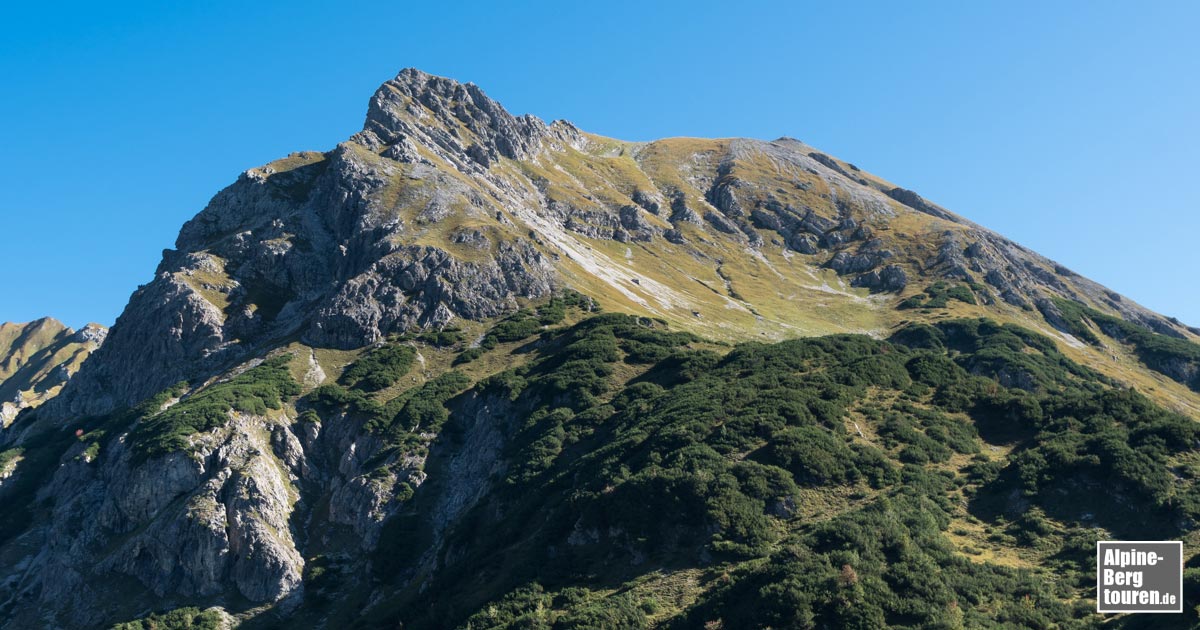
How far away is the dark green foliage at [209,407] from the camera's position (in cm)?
7025

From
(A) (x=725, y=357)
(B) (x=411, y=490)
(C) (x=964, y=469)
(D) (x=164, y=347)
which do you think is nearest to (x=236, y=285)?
(D) (x=164, y=347)

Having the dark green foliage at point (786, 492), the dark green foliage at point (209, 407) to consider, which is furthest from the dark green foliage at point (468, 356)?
the dark green foliage at point (209, 407)

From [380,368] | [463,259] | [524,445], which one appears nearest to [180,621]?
[524,445]

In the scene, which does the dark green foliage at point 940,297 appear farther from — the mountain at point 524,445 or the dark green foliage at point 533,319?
the dark green foliage at point 533,319

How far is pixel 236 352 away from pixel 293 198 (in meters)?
40.1

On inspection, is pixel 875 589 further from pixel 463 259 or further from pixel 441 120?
pixel 441 120

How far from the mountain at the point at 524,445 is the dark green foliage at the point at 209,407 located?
378 mm

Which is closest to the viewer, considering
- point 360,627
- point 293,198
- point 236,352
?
point 360,627

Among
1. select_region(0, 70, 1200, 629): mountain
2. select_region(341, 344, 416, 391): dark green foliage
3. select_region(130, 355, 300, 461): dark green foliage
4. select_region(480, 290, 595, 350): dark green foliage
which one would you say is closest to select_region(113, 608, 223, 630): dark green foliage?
select_region(0, 70, 1200, 629): mountain

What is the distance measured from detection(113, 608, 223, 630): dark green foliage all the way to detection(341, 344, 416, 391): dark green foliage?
30452 millimetres

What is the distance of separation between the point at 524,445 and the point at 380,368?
27.9 metres

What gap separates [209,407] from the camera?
7375 cm

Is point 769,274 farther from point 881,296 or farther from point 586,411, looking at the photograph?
point 586,411

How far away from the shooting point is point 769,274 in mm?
171625
